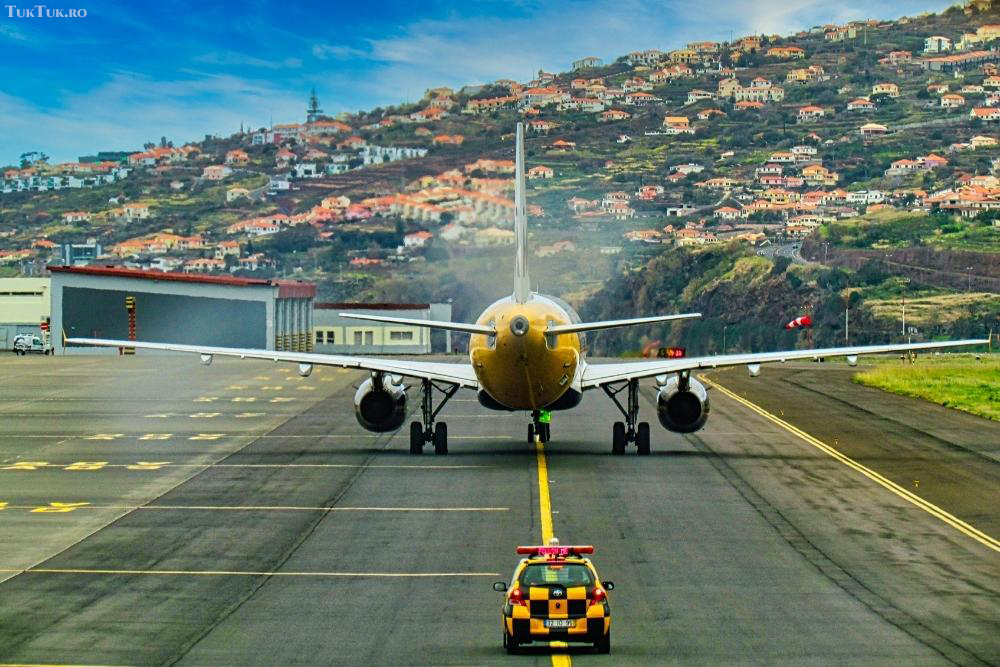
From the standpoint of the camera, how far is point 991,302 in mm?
180250

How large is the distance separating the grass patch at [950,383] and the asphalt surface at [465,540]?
35.6 feet

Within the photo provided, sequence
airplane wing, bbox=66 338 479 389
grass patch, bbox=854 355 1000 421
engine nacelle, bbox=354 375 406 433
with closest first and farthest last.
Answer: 1. airplane wing, bbox=66 338 479 389
2. engine nacelle, bbox=354 375 406 433
3. grass patch, bbox=854 355 1000 421

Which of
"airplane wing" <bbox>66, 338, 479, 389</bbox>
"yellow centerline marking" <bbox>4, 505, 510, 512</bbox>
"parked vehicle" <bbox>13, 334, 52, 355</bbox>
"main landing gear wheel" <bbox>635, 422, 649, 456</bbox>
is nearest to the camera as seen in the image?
"yellow centerline marking" <bbox>4, 505, 510, 512</bbox>

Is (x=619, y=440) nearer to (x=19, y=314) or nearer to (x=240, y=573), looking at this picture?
(x=240, y=573)

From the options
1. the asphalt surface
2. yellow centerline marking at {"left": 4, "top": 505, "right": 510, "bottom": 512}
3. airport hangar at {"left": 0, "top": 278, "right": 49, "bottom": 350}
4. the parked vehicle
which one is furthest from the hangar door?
yellow centerline marking at {"left": 4, "top": 505, "right": 510, "bottom": 512}

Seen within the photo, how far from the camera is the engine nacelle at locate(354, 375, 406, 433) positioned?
5497 centimetres

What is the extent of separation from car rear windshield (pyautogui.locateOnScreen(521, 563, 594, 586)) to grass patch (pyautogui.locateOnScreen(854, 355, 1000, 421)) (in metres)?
52.6

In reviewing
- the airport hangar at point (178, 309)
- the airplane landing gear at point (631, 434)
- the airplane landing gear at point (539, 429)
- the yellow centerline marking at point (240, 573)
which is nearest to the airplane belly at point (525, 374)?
the airplane landing gear at point (539, 429)

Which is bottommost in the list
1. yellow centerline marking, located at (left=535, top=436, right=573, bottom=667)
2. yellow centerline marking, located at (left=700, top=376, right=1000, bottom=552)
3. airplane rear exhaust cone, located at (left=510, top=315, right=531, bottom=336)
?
yellow centerline marking, located at (left=700, top=376, right=1000, bottom=552)

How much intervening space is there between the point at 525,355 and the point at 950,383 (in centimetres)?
5637

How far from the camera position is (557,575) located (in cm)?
2431

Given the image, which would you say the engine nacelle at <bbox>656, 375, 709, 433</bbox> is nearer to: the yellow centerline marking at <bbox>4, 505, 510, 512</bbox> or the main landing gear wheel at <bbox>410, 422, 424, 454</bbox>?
the main landing gear wheel at <bbox>410, 422, 424, 454</bbox>

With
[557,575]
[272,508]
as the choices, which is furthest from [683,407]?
[557,575]

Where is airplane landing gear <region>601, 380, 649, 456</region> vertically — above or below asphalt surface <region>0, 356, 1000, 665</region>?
above
